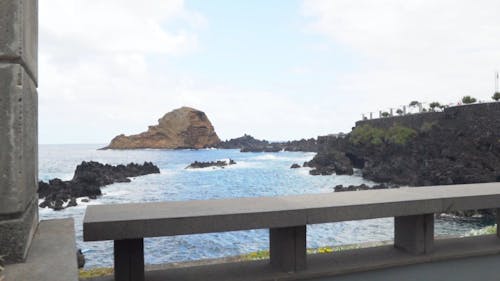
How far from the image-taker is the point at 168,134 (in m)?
190

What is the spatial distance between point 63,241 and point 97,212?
0.69 meters

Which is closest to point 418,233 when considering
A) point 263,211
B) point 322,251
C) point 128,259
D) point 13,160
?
point 322,251

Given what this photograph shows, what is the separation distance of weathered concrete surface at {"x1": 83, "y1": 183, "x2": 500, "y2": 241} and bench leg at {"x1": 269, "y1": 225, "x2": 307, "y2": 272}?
0.24m

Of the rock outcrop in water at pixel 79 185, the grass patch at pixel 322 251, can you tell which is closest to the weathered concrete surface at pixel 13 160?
the grass patch at pixel 322 251

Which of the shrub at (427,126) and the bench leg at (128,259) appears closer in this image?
the bench leg at (128,259)

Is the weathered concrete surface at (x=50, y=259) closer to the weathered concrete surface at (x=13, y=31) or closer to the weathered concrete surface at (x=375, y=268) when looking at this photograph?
the weathered concrete surface at (x=375, y=268)

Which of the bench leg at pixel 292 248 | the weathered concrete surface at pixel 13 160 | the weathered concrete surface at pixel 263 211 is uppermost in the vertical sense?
the weathered concrete surface at pixel 13 160

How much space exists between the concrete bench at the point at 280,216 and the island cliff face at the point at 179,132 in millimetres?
178623

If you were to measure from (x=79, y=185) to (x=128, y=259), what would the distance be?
45310 millimetres

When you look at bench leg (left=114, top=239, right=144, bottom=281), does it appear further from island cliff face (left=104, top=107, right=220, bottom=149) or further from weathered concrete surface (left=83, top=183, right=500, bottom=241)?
island cliff face (left=104, top=107, right=220, bottom=149)

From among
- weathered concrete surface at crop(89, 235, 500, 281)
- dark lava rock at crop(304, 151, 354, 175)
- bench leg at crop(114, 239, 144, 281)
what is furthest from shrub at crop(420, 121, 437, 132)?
bench leg at crop(114, 239, 144, 281)

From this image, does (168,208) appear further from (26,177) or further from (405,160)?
(405,160)

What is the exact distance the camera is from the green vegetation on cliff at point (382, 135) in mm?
51031

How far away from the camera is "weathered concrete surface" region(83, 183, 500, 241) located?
3.18m
